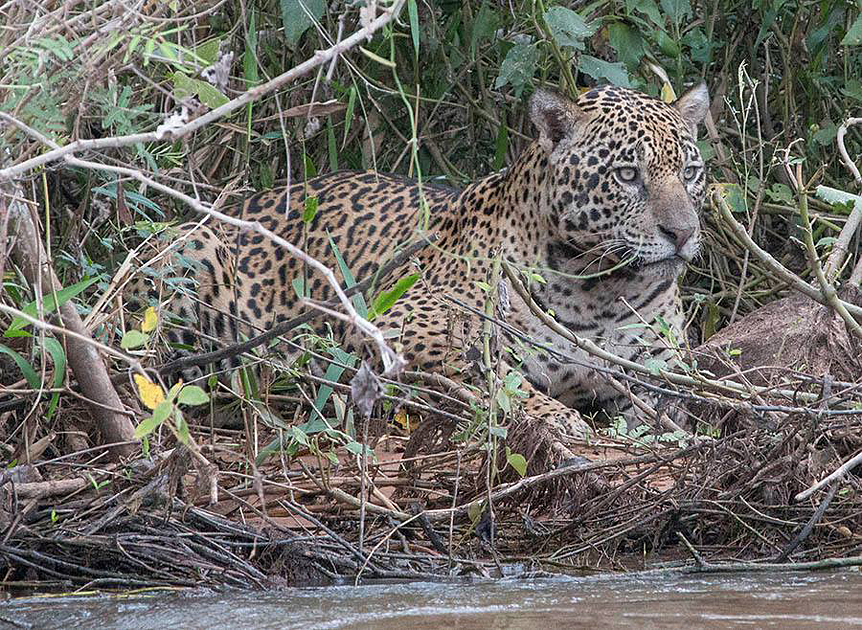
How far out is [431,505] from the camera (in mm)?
4738

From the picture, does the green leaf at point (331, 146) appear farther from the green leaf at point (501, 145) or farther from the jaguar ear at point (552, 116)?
the jaguar ear at point (552, 116)

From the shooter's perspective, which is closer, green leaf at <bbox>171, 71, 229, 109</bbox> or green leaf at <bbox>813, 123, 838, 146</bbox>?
green leaf at <bbox>171, 71, 229, 109</bbox>

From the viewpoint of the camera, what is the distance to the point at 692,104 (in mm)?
6754

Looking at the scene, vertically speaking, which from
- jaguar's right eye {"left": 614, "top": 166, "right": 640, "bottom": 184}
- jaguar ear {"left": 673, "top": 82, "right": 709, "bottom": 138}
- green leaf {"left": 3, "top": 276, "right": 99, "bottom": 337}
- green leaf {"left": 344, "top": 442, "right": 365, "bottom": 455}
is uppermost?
green leaf {"left": 3, "top": 276, "right": 99, "bottom": 337}

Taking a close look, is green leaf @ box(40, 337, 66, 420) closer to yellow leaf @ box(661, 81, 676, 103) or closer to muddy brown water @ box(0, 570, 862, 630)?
muddy brown water @ box(0, 570, 862, 630)

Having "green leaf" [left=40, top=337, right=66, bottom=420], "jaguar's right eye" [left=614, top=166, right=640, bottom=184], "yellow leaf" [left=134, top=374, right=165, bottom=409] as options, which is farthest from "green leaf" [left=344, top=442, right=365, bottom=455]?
"jaguar's right eye" [left=614, top=166, right=640, bottom=184]

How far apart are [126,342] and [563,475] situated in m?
1.58

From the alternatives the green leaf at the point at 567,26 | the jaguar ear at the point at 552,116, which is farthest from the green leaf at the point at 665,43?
the jaguar ear at the point at 552,116

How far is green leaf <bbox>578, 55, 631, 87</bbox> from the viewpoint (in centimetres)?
683

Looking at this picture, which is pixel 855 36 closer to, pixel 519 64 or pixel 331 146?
pixel 519 64

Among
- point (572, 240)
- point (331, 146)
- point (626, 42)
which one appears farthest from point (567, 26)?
point (331, 146)

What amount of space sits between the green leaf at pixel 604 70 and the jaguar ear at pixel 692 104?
0.28 metres

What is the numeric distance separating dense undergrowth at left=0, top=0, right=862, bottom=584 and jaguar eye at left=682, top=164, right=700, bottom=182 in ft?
1.17

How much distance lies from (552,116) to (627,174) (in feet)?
1.43
